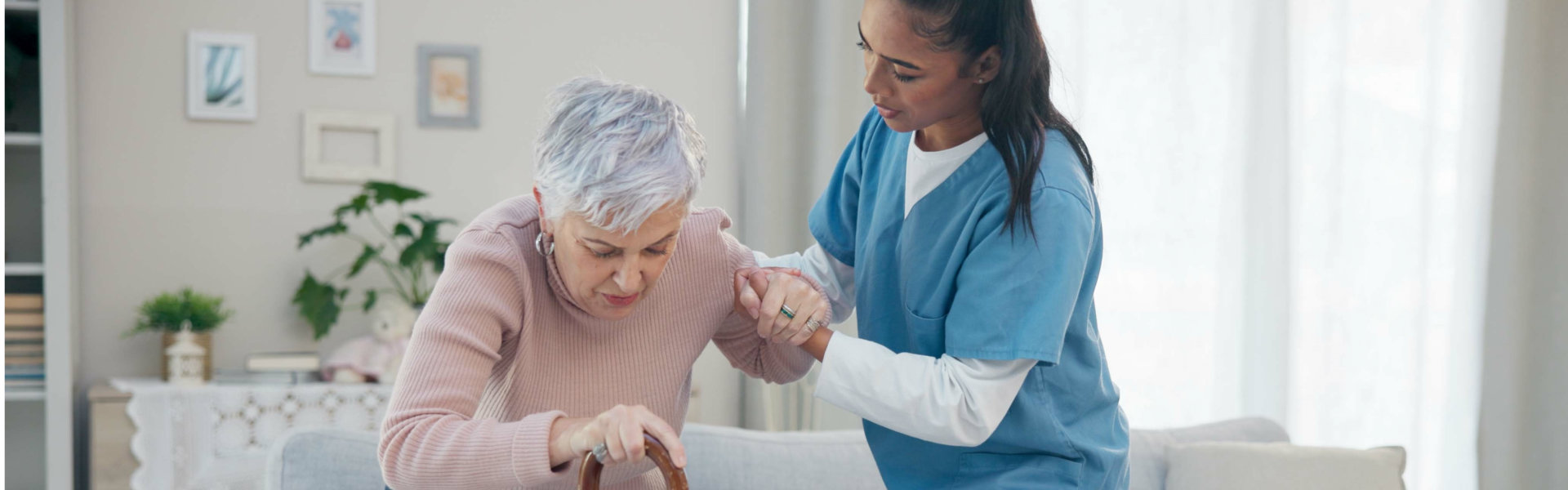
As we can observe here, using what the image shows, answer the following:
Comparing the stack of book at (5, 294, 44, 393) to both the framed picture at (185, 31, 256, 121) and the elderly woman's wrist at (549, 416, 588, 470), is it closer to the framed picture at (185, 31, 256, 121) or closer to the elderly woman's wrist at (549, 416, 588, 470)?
the framed picture at (185, 31, 256, 121)

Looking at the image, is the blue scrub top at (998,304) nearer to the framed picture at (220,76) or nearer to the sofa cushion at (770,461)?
the sofa cushion at (770,461)

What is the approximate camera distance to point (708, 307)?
1358mm

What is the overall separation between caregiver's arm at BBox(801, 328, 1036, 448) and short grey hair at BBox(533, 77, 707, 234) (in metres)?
0.27

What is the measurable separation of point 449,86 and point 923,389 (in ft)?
8.85

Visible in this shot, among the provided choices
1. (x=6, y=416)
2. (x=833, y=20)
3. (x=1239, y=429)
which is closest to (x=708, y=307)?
(x=1239, y=429)

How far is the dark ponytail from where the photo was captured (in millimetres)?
1165

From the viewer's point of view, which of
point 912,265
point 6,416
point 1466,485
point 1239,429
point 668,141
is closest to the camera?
point 668,141

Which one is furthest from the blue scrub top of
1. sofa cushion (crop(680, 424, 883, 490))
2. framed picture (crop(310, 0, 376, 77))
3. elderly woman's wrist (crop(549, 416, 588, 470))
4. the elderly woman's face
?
framed picture (crop(310, 0, 376, 77))

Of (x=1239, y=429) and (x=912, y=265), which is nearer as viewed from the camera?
(x=912, y=265)

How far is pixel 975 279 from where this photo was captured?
122 centimetres

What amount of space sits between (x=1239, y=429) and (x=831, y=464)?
1004 millimetres

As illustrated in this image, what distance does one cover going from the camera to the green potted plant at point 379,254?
3.14 m

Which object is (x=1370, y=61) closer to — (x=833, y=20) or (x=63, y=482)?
(x=833, y=20)

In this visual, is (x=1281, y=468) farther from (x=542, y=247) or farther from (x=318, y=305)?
A: (x=318, y=305)
